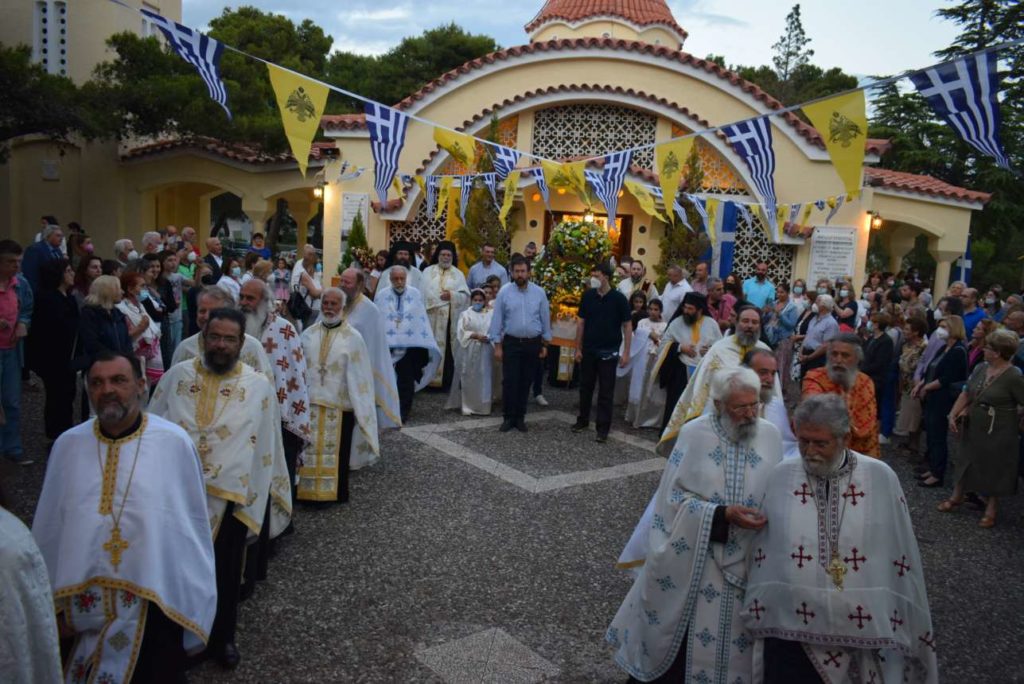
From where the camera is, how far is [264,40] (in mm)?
28578

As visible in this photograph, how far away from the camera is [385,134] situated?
10.5 metres

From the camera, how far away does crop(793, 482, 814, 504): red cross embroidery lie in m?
3.03

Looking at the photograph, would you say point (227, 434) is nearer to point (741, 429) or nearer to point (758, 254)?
point (741, 429)

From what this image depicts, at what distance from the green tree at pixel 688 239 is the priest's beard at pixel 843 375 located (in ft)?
36.4

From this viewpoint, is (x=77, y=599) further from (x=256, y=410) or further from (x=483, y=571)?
(x=483, y=571)

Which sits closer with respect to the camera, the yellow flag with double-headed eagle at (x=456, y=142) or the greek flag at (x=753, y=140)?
the greek flag at (x=753, y=140)

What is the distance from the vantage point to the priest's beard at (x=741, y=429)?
3352 millimetres

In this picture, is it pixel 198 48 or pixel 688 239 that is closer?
pixel 198 48

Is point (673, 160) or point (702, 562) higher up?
point (673, 160)

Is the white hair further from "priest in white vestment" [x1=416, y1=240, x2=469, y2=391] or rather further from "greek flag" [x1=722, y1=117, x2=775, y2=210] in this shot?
"priest in white vestment" [x1=416, y1=240, x2=469, y2=391]

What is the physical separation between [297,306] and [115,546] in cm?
705

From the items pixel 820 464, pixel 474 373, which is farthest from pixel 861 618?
pixel 474 373

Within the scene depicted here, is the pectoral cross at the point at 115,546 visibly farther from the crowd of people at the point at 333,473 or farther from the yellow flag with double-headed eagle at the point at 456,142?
the yellow flag with double-headed eagle at the point at 456,142

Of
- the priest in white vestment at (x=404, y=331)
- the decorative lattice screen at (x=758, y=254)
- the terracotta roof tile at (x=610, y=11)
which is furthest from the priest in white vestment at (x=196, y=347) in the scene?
the terracotta roof tile at (x=610, y=11)
